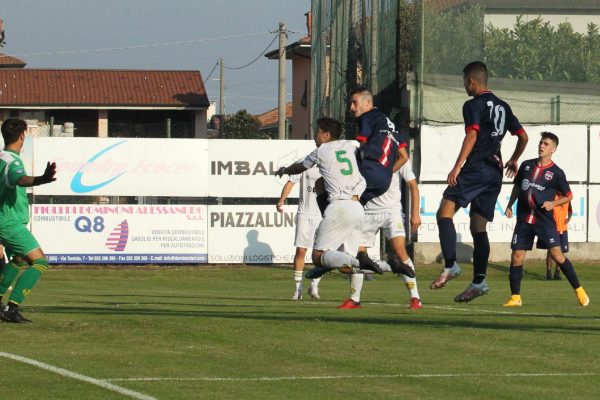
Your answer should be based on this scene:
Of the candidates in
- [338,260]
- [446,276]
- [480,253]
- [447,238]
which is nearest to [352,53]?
[480,253]

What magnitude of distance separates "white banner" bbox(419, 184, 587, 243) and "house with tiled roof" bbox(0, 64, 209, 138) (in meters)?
32.1

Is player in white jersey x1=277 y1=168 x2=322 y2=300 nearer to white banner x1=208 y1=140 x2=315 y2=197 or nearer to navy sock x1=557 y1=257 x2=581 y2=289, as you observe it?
navy sock x1=557 y1=257 x2=581 y2=289

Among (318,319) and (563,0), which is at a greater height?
(563,0)

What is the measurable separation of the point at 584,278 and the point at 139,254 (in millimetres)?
9588

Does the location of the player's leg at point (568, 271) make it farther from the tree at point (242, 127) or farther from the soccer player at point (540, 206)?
the tree at point (242, 127)

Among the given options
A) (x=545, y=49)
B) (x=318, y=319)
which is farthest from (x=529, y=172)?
(x=545, y=49)

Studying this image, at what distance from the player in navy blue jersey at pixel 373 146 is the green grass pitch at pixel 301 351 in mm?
1294

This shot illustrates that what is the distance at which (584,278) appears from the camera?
26297 millimetres

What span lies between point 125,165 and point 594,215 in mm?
10588

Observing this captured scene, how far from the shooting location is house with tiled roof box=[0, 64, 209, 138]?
200 feet

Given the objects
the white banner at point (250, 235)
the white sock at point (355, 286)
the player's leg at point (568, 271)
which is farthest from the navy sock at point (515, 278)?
the white banner at point (250, 235)

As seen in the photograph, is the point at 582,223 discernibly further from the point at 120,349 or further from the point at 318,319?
the point at 120,349

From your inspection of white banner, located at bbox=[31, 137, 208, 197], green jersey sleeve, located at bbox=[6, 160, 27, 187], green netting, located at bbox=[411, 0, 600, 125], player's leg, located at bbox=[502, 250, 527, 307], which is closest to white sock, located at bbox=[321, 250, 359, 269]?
green jersey sleeve, located at bbox=[6, 160, 27, 187]

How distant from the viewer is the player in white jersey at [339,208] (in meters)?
11.8
